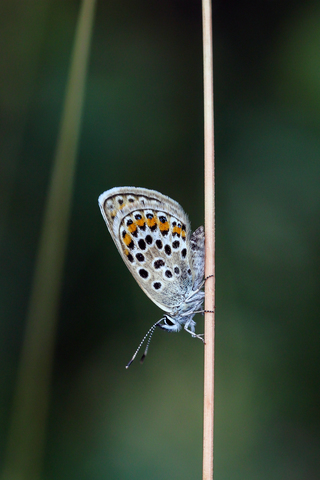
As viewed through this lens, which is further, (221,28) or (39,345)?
(221,28)

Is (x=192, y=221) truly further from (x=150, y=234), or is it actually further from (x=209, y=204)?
(x=209, y=204)

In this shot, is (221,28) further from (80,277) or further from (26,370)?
(26,370)

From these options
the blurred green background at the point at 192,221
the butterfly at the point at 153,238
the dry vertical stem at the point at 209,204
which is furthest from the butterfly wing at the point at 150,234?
the blurred green background at the point at 192,221

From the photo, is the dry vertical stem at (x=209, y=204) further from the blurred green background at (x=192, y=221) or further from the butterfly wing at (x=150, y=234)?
the blurred green background at (x=192, y=221)

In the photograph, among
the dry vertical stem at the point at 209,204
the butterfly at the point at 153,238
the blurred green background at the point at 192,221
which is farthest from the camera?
the blurred green background at the point at 192,221

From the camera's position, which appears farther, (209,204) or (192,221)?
(192,221)

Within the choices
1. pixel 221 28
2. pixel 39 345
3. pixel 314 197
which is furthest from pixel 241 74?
pixel 39 345

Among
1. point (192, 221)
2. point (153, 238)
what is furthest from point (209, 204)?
point (192, 221)
